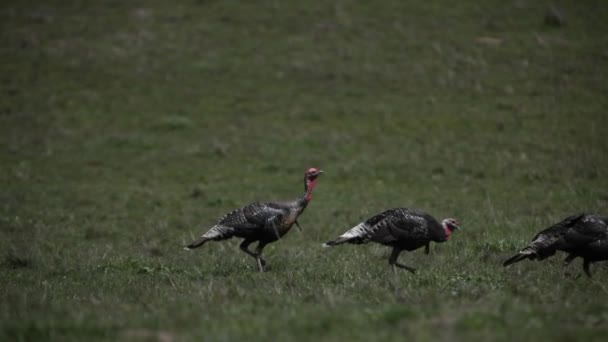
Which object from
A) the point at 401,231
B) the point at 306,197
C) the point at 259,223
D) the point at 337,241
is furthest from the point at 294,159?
the point at 337,241

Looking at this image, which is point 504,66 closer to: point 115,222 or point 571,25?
point 571,25

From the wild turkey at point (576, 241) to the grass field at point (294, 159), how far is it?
0.32m

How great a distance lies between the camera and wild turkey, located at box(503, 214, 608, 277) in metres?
8.73

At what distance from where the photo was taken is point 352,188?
58.3 ft

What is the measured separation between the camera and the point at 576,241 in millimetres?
8773

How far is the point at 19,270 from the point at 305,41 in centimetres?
1960

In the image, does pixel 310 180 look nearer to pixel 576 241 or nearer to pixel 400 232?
pixel 400 232

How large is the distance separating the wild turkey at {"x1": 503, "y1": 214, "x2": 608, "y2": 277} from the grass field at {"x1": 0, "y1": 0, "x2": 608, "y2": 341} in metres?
0.32

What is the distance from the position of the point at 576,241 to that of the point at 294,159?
38.4 feet

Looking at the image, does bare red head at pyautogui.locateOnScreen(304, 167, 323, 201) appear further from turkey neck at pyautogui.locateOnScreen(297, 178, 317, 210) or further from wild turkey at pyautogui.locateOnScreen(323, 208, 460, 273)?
wild turkey at pyautogui.locateOnScreen(323, 208, 460, 273)

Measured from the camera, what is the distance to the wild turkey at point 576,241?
344 inches

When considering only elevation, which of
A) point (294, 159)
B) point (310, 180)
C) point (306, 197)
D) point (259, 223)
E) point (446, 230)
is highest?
point (310, 180)

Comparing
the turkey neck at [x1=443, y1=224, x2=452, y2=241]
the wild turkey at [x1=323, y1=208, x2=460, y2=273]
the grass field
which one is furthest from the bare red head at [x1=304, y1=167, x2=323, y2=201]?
the turkey neck at [x1=443, y1=224, x2=452, y2=241]

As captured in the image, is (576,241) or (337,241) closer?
(576,241)
